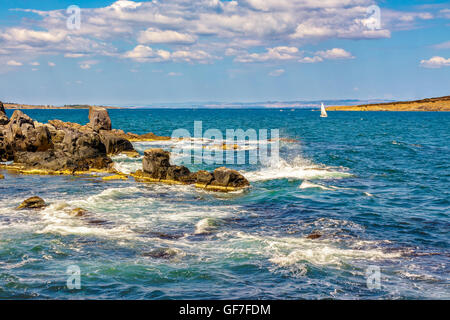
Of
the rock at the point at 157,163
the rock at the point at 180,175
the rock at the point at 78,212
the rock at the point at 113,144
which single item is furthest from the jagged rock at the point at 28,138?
the rock at the point at 78,212

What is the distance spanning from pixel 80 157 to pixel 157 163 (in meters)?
11.2

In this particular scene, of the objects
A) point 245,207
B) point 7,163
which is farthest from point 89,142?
point 245,207

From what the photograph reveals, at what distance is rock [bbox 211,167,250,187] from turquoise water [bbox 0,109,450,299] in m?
1.47

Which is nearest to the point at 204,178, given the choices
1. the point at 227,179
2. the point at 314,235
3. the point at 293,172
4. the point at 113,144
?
the point at 227,179

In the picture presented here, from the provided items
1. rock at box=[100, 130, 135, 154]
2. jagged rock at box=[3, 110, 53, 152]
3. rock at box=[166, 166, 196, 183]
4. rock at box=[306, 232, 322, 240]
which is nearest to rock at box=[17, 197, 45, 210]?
rock at box=[166, 166, 196, 183]

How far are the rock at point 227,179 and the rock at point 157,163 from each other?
511cm

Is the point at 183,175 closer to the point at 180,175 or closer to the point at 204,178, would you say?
the point at 180,175

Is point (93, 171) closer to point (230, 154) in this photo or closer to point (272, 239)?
point (230, 154)

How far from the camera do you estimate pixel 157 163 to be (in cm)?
3878

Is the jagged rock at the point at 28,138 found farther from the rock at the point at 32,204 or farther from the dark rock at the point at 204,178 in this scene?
the rock at the point at 32,204

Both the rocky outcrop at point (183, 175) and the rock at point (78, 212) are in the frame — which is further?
the rocky outcrop at point (183, 175)

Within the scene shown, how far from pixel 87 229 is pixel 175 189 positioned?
1210cm

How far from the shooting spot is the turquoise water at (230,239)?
16.6 meters

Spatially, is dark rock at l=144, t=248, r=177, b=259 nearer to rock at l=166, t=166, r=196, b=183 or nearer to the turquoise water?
the turquoise water
